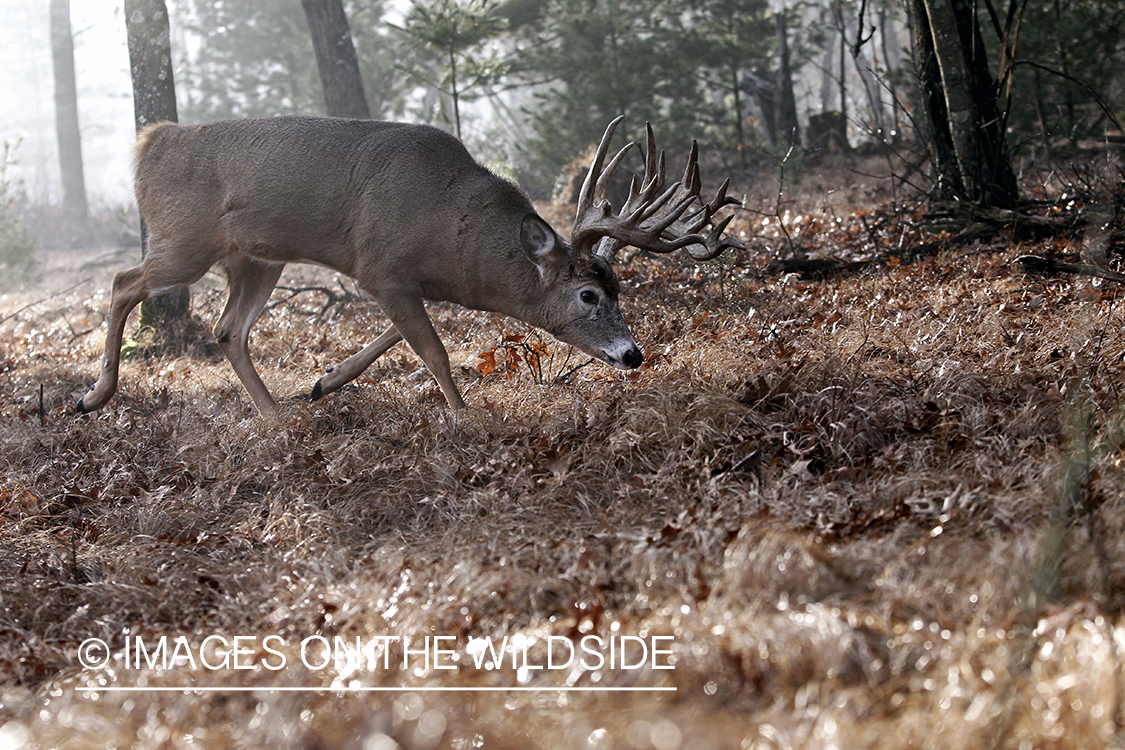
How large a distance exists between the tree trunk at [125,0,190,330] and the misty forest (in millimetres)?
35

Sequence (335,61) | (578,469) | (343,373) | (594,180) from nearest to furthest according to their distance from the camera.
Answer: (578,469) < (594,180) < (343,373) < (335,61)

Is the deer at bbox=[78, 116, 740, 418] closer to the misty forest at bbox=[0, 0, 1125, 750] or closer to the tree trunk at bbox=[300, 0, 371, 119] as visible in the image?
the misty forest at bbox=[0, 0, 1125, 750]

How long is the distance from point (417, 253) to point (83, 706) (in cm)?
366

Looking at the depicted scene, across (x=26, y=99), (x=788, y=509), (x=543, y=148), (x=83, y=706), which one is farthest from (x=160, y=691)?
(x=26, y=99)

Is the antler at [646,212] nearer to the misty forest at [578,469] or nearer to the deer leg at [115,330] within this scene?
the misty forest at [578,469]

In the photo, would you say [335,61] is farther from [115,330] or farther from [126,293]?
[115,330]

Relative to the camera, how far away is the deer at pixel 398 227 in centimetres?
602

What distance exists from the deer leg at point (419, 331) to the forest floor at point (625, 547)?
0.68ft

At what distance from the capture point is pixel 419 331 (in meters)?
6.07

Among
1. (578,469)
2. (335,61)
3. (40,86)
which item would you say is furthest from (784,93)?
(40,86)

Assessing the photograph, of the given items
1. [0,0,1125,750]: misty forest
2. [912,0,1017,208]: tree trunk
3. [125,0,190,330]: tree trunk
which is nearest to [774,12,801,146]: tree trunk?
[0,0,1125,750]: misty forest

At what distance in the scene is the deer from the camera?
237 inches

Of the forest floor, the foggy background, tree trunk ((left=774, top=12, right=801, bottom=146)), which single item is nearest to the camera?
the forest floor

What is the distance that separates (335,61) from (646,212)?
32.5 feet
